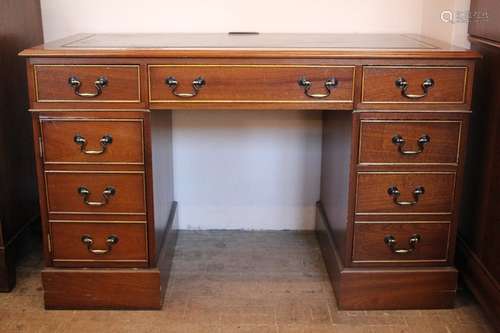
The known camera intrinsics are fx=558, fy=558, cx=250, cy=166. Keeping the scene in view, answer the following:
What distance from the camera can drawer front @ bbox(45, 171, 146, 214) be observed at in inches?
71.5

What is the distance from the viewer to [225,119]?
2.45 m

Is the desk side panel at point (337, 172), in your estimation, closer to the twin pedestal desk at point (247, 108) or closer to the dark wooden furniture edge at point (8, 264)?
the twin pedestal desk at point (247, 108)

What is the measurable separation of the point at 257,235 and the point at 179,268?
45cm

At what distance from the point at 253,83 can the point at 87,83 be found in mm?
512

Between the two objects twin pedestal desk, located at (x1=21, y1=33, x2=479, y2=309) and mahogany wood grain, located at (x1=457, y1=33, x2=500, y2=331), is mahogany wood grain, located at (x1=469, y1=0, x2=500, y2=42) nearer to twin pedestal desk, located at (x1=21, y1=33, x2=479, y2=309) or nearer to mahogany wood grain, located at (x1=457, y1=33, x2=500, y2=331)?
mahogany wood grain, located at (x1=457, y1=33, x2=500, y2=331)

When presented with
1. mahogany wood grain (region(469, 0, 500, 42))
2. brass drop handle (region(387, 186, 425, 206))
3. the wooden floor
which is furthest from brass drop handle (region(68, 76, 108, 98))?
mahogany wood grain (region(469, 0, 500, 42))

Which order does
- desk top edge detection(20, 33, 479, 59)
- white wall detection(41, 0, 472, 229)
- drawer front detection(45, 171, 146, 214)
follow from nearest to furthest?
desk top edge detection(20, 33, 479, 59) → drawer front detection(45, 171, 146, 214) → white wall detection(41, 0, 472, 229)

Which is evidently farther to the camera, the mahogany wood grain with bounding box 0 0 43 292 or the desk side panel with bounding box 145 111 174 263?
the mahogany wood grain with bounding box 0 0 43 292

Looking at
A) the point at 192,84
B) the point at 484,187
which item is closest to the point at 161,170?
the point at 192,84

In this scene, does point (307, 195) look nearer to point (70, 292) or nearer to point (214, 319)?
point (214, 319)

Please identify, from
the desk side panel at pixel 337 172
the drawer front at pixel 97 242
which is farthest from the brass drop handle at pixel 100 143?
the desk side panel at pixel 337 172

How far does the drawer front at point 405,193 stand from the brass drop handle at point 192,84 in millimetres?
589

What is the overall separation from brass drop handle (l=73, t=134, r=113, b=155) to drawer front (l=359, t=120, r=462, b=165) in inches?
31.7

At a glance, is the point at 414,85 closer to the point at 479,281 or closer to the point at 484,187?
the point at 484,187
